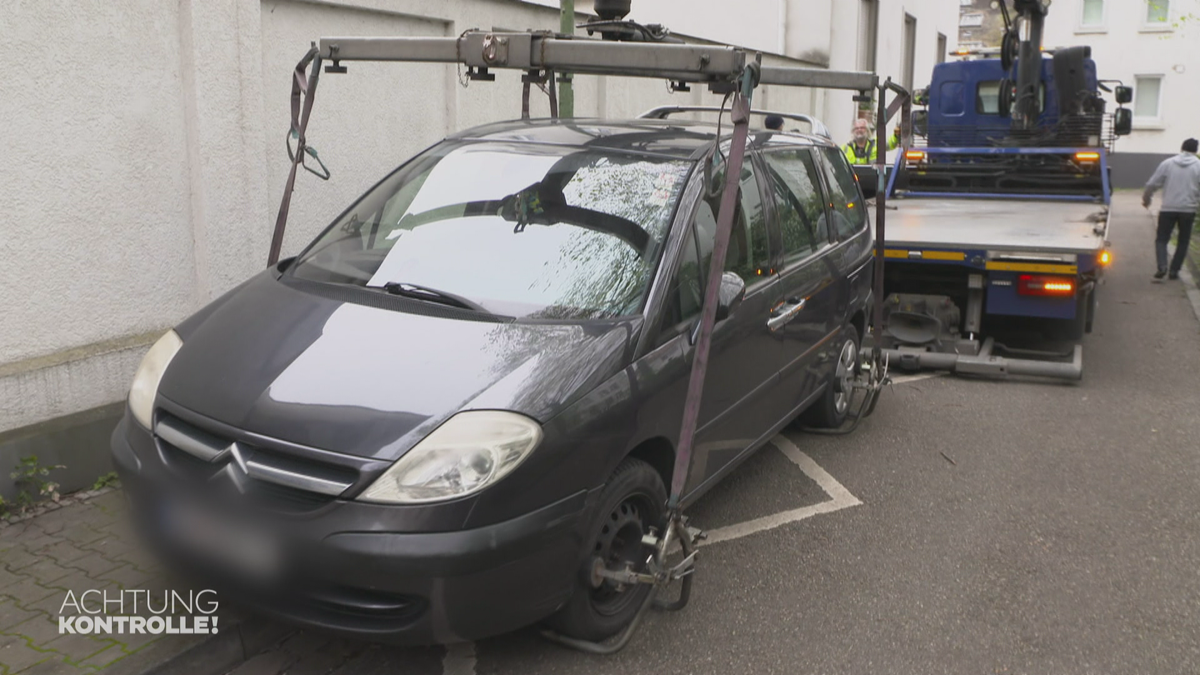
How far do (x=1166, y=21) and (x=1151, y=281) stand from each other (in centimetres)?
2361

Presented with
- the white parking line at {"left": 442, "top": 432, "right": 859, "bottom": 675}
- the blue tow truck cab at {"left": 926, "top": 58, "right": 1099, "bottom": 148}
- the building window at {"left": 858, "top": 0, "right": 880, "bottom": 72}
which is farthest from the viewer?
the building window at {"left": 858, "top": 0, "right": 880, "bottom": 72}

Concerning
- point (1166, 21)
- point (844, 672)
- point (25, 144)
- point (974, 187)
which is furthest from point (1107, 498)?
point (1166, 21)

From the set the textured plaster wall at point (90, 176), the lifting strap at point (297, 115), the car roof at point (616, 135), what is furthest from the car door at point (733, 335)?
the textured plaster wall at point (90, 176)

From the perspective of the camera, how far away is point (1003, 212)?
962cm

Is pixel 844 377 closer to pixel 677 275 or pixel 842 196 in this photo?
pixel 842 196

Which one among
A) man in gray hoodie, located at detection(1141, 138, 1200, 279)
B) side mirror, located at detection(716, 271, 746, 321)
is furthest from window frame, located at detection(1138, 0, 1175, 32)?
side mirror, located at detection(716, 271, 746, 321)

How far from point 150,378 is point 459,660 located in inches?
57.6

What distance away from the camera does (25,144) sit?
192 inches

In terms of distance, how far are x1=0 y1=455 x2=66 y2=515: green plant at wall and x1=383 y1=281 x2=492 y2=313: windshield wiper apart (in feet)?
6.81

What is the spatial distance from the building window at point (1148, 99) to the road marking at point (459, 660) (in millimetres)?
34168

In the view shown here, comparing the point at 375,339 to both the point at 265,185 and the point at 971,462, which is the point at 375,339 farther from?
the point at 971,462

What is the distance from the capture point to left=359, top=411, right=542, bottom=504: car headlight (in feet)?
9.93

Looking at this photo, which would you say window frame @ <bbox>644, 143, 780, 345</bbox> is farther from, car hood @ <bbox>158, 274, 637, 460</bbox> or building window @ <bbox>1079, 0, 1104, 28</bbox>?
building window @ <bbox>1079, 0, 1104, 28</bbox>

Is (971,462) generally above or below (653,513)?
below
